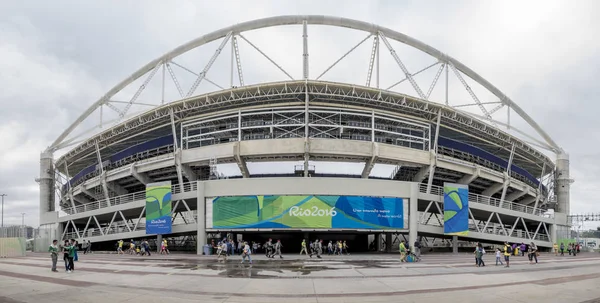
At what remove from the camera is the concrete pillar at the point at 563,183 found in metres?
64.2

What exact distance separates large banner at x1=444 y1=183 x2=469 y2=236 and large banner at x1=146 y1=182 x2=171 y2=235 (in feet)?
87.3

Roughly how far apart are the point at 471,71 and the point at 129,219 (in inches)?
1838

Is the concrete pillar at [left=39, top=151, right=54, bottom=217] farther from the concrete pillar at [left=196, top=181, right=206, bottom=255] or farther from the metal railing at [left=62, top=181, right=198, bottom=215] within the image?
the concrete pillar at [left=196, top=181, right=206, bottom=255]

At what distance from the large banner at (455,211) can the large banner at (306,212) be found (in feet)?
17.6

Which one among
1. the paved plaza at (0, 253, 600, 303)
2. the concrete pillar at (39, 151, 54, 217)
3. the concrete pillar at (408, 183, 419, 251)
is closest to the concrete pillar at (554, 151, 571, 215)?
the concrete pillar at (408, 183, 419, 251)

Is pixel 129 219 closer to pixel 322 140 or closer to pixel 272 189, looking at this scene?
pixel 272 189

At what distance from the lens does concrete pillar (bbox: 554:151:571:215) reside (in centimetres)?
6424

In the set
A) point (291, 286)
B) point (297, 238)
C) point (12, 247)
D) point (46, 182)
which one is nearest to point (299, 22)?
point (297, 238)

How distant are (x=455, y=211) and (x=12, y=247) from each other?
40343 mm

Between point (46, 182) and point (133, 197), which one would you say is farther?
point (46, 182)

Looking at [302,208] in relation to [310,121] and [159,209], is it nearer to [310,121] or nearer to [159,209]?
[310,121]

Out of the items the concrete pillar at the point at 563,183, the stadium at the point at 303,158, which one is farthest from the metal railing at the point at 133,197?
the concrete pillar at the point at 563,183

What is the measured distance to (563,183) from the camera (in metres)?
64.9

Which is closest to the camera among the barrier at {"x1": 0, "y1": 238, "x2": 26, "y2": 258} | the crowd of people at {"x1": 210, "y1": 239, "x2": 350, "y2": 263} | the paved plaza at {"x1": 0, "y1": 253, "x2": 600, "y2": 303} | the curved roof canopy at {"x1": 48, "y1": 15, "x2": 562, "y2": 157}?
the paved plaza at {"x1": 0, "y1": 253, "x2": 600, "y2": 303}
